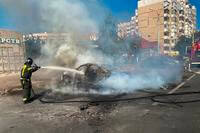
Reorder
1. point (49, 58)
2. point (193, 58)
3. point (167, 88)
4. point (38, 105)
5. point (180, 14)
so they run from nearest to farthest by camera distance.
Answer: point (38, 105), point (167, 88), point (49, 58), point (193, 58), point (180, 14)

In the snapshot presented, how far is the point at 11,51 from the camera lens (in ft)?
84.2

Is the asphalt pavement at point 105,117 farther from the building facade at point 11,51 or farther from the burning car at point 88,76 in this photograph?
the building facade at point 11,51

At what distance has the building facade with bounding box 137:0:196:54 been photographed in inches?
3381

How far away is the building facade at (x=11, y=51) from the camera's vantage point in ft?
81.1

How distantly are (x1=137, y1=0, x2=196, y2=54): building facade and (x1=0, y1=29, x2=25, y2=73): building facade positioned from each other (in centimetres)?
5970

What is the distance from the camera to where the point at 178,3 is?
90.3 m

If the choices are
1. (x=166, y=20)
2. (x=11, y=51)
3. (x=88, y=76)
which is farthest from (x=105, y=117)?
(x=166, y=20)

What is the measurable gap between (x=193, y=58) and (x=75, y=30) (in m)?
12.5

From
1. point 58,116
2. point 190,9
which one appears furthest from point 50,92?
point 190,9

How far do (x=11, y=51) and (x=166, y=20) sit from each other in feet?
230

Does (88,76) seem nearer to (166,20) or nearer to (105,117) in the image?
(105,117)

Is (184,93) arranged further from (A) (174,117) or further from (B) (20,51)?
(B) (20,51)

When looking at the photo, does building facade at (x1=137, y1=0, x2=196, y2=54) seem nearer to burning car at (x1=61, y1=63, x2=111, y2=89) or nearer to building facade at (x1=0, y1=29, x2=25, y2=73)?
building facade at (x1=0, y1=29, x2=25, y2=73)

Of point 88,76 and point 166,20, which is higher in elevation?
point 166,20
